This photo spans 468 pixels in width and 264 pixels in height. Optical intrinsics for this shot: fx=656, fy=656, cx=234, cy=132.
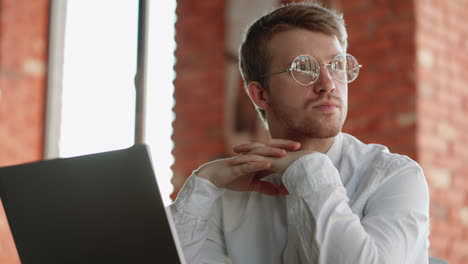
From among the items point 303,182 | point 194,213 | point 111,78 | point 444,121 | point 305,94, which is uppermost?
point 111,78

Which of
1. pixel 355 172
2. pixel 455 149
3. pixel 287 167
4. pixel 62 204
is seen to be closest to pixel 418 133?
pixel 455 149

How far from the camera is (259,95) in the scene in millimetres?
2002

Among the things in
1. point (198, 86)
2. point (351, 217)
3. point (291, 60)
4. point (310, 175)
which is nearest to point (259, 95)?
point (291, 60)

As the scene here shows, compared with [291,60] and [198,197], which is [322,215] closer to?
[198,197]

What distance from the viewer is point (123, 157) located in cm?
119

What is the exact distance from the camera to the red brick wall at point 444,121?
3.33m

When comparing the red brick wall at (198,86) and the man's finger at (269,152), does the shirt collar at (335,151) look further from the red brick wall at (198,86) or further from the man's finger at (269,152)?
the red brick wall at (198,86)

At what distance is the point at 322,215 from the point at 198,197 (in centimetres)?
40

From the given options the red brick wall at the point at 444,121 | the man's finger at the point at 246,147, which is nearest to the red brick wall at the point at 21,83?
the red brick wall at the point at 444,121

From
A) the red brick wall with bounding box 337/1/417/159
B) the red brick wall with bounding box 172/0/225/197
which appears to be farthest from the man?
the red brick wall with bounding box 172/0/225/197

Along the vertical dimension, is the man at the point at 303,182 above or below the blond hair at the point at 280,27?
below

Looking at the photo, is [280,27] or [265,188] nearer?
[265,188]

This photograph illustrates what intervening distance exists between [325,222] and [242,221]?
43cm

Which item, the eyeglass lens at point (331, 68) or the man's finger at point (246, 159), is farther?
the eyeglass lens at point (331, 68)
